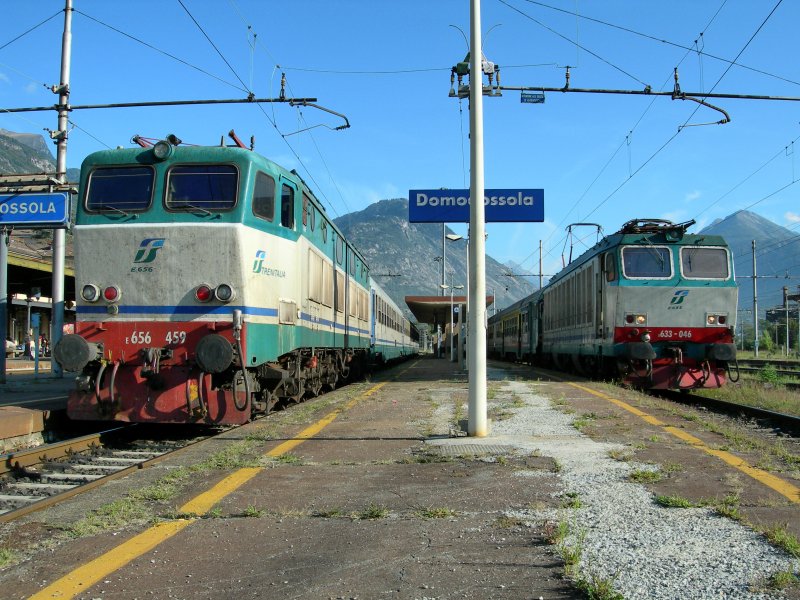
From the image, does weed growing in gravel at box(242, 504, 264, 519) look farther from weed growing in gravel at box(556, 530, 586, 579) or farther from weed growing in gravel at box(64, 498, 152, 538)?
→ weed growing in gravel at box(556, 530, 586, 579)

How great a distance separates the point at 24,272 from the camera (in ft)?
72.7

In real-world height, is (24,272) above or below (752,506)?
above

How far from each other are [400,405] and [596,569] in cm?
784

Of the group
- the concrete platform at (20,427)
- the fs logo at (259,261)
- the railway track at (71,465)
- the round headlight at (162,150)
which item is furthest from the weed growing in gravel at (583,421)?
the concrete platform at (20,427)

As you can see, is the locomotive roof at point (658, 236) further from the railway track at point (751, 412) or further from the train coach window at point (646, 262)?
the railway track at point (751, 412)

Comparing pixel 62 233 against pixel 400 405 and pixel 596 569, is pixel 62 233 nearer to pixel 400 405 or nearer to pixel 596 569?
pixel 400 405

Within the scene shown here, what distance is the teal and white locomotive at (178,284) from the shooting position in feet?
27.4

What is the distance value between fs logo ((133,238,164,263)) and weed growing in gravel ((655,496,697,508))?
646 cm

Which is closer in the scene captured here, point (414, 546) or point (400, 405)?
point (414, 546)

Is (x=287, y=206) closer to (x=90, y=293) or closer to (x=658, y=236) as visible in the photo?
(x=90, y=293)

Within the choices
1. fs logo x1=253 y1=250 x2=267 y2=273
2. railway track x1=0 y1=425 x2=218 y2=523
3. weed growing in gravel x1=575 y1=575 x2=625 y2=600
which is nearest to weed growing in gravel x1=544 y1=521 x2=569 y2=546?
weed growing in gravel x1=575 y1=575 x2=625 y2=600

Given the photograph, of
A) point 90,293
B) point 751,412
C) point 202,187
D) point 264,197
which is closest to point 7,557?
point 90,293

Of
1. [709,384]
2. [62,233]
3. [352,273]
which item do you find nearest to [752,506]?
[709,384]

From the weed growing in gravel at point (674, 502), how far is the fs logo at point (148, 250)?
646cm
